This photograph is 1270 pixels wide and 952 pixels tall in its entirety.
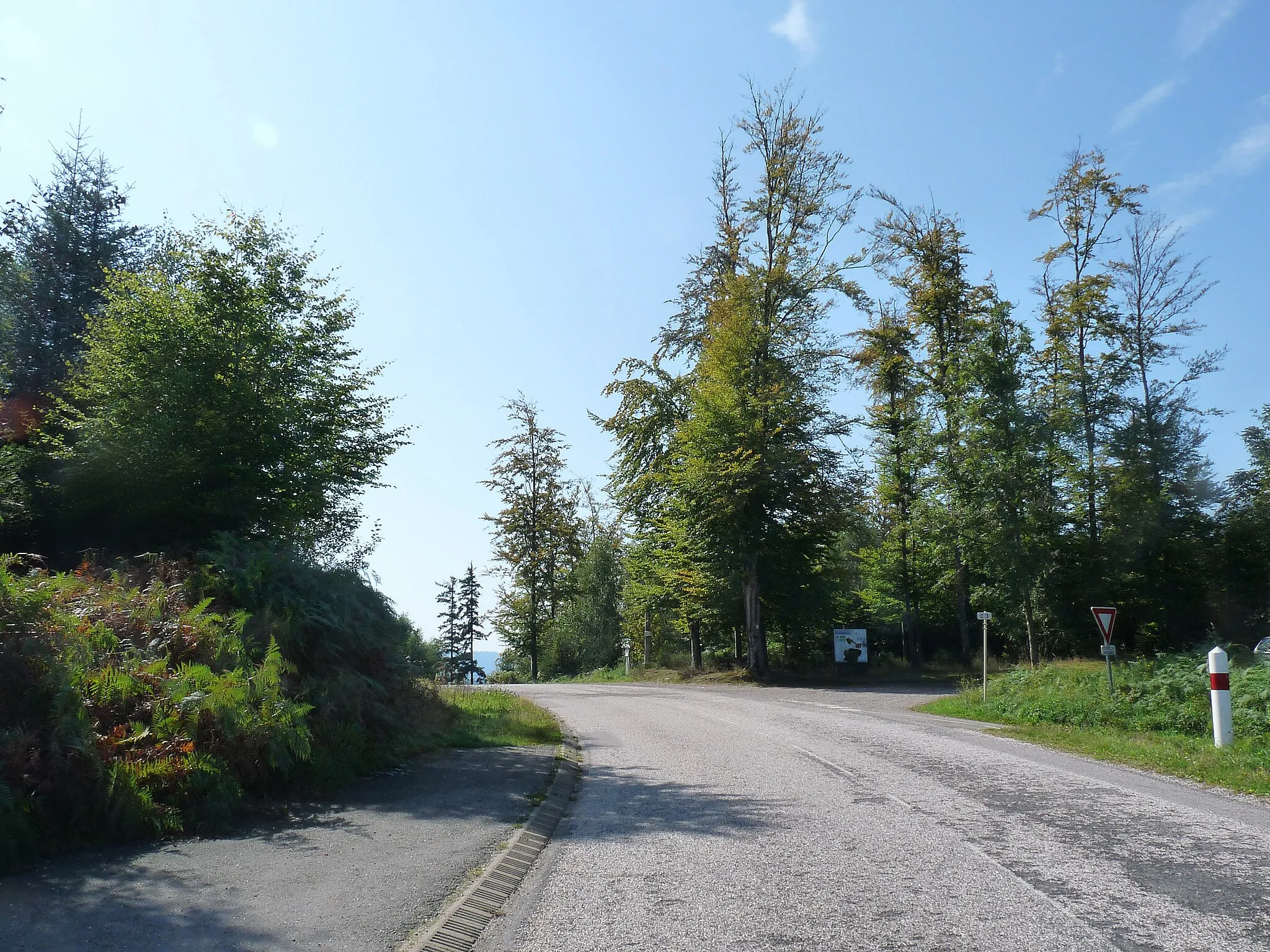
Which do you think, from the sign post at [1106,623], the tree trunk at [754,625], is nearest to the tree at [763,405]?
the tree trunk at [754,625]

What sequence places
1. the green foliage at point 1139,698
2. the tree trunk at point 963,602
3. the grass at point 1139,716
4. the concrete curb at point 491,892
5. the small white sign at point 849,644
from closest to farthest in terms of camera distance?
1. the concrete curb at point 491,892
2. the grass at point 1139,716
3. the green foliage at point 1139,698
4. the small white sign at point 849,644
5. the tree trunk at point 963,602

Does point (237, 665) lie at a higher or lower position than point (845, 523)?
lower

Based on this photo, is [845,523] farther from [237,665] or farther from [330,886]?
[330,886]

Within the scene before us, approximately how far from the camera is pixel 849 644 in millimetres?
34625

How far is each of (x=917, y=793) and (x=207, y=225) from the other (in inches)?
566

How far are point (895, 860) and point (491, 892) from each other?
285 centimetres

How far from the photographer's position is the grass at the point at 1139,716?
1024 centimetres

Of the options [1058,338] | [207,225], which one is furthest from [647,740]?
[1058,338]

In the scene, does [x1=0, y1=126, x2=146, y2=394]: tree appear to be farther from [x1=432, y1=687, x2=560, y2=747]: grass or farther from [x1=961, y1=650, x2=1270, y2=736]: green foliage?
[x1=961, y1=650, x2=1270, y2=736]: green foliage

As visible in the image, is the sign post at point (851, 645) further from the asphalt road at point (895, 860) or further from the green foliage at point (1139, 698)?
the asphalt road at point (895, 860)

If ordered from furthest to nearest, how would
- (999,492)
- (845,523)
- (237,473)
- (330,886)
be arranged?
(845,523)
(999,492)
(237,473)
(330,886)

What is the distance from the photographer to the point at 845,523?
33.8m

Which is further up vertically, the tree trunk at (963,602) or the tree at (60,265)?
the tree at (60,265)

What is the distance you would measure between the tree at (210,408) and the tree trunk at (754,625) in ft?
65.8
